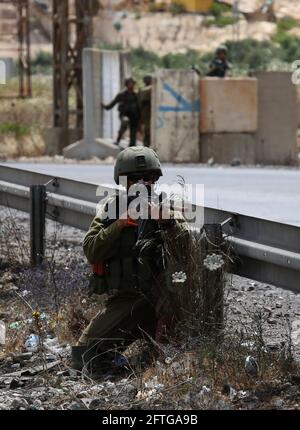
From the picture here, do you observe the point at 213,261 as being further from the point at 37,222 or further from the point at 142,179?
the point at 37,222

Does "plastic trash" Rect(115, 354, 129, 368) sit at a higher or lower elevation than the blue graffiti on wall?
lower

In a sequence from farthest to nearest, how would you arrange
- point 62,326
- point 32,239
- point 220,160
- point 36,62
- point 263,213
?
point 36,62, point 220,160, point 263,213, point 32,239, point 62,326

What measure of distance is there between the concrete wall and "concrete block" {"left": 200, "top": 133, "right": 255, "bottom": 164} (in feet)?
0.53

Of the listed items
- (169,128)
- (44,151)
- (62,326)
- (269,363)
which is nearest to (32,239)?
(62,326)

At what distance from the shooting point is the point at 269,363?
608 cm

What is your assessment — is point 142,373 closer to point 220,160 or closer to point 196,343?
point 196,343

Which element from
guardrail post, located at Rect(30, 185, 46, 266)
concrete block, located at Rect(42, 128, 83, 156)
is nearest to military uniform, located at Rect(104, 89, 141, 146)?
concrete block, located at Rect(42, 128, 83, 156)

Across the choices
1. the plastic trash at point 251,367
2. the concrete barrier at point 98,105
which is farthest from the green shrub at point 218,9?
the plastic trash at point 251,367

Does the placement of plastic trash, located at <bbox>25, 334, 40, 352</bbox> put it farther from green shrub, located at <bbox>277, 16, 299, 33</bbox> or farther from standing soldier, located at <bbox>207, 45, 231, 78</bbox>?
green shrub, located at <bbox>277, 16, 299, 33</bbox>

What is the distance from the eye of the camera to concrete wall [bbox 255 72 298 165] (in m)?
21.9

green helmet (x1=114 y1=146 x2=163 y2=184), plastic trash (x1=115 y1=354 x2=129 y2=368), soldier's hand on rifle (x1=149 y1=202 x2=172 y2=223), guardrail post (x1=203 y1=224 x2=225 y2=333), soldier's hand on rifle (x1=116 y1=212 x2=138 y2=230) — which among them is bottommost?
plastic trash (x1=115 y1=354 x2=129 y2=368)

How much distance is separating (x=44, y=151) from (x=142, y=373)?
19.7 meters

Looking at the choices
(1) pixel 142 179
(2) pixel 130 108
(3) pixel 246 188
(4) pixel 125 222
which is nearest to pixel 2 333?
(4) pixel 125 222

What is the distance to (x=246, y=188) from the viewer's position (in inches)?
547
